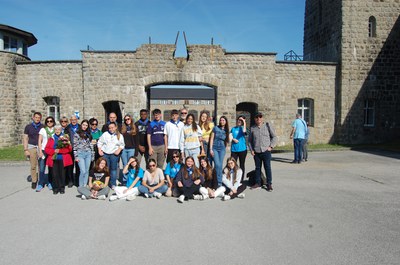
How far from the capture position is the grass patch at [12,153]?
12.2m

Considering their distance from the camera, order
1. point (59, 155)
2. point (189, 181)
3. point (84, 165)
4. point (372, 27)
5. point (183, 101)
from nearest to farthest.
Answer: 1. point (189, 181)
2. point (84, 165)
3. point (59, 155)
4. point (372, 27)
5. point (183, 101)

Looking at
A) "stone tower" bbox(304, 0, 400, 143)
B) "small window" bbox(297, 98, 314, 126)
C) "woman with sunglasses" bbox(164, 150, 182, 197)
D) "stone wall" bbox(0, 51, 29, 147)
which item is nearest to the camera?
"woman with sunglasses" bbox(164, 150, 182, 197)

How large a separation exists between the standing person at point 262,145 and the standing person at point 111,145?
3103 mm

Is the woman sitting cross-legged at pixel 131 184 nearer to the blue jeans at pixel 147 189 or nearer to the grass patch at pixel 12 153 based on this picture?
the blue jeans at pixel 147 189

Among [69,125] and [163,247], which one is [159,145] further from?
[163,247]

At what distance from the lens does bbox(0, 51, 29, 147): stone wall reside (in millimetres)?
15641

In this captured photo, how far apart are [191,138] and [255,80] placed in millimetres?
9695

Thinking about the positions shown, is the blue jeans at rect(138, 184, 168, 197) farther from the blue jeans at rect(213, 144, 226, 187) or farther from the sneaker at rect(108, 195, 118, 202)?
the blue jeans at rect(213, 144, 226, 187)

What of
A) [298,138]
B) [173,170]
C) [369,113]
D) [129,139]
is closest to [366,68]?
[369,113]

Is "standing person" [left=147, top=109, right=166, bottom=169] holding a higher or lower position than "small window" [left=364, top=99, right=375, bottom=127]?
lower

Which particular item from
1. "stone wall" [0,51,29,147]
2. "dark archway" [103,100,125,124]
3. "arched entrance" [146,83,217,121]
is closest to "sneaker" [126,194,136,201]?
"dark archway" [103,100,125,124]

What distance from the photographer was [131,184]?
21.9 feet

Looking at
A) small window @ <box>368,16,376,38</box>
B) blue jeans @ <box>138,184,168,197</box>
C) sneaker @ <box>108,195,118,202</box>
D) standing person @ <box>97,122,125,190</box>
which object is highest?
small window @ <box>368,16,376,38</box>

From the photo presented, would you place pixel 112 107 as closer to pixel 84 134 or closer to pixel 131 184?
pixel 84 134
